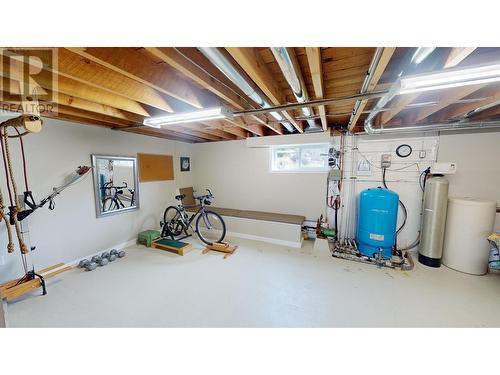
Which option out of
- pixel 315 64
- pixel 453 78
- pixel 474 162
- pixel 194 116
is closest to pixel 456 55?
pixel 453 78

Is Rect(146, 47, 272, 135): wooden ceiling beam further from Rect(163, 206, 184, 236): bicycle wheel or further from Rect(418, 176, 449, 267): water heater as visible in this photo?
Rect(418, 176, 449, 267): water heater

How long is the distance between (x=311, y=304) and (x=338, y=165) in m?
2.80

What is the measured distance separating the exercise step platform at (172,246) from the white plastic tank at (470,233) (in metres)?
4.54

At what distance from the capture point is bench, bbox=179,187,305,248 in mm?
3798

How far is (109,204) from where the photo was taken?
355 centimetres

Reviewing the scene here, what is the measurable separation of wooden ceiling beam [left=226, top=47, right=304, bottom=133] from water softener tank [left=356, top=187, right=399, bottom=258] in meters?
2.51

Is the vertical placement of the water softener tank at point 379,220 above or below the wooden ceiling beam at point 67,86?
below

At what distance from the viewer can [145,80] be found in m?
1.58

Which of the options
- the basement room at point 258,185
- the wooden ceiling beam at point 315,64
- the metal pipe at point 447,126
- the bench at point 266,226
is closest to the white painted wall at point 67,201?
the basement room at point 258,185

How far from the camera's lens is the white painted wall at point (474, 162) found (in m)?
2.94

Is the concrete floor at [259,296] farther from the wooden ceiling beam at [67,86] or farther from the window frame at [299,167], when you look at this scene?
the wooden ceiling beam at [67,86]

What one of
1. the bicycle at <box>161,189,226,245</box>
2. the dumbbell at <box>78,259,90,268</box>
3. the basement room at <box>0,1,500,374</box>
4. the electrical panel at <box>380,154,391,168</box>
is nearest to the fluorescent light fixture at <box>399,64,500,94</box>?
the basement room at <box>0,1,500,374</box>
